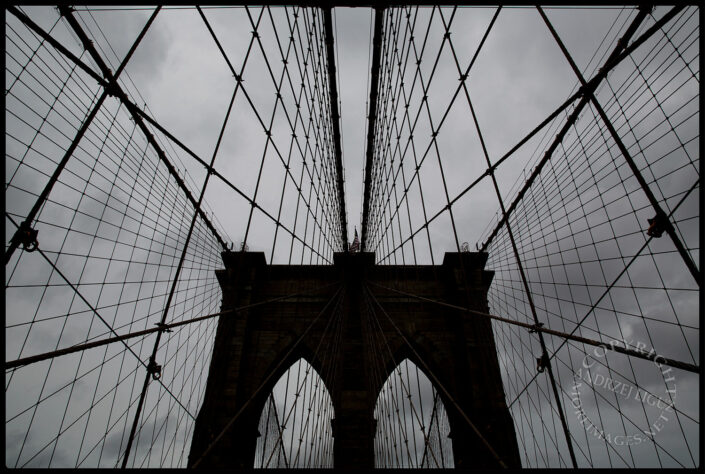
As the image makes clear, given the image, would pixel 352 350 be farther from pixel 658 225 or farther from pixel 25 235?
pixel 658 225

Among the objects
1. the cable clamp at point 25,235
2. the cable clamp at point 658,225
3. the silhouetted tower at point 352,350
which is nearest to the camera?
the cable clamp at point 658,225

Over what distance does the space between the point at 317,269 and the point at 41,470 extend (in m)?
13.5

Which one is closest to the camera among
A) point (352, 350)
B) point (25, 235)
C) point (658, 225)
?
point (658, 225)

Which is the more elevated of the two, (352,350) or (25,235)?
(352,350)

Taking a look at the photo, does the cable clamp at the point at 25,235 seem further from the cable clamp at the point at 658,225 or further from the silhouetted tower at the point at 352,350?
the silhouetted tower at the point at 352,350

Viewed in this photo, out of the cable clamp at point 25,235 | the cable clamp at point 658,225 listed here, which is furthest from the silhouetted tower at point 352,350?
the cable clamp at point 658,225

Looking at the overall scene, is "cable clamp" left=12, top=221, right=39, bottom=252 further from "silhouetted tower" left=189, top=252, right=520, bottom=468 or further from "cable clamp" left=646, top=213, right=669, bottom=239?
"silhouetted tower" left=189, top=252, right=520, bottom=468

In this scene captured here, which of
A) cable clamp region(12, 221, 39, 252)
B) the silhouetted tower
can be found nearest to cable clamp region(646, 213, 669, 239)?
cable clamp region(12, 221, 39, 252)

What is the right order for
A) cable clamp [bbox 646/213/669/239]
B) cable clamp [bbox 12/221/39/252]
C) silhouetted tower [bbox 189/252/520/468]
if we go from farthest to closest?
silhouetted tower [bbox 189/252/520/468], cable clamp [bbox 12/221/39/252], cable clamp [bbox 646/213/669/239]

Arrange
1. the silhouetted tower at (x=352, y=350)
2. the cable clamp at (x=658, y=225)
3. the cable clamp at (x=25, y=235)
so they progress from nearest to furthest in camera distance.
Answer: the cable clamp at (x=658, y=225) → the cable clamp at (x=25, y=235) → the silhouetted tower at (x=352, y=350)

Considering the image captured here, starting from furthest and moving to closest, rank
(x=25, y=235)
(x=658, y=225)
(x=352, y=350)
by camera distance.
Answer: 1. (x=352, y=350)
2. (x=25, y=235)
3. (x=658, y=225)

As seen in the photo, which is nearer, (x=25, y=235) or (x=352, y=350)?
(x=25, y=235)

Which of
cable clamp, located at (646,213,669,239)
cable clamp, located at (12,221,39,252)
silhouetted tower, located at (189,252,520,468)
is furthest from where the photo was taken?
silhouetted tower, located at (189,252,520,468)

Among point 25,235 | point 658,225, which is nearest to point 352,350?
point 25,235
